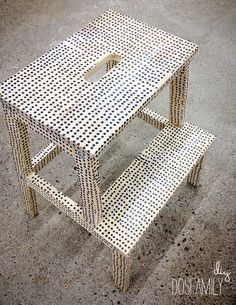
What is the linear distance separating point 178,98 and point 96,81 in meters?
0.56

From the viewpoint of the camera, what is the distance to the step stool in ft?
6.15

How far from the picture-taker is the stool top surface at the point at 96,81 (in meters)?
1.86

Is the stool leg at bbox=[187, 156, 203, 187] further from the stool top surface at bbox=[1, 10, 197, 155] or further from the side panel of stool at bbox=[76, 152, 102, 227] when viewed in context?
the side panel of stool at bbox=[76, 152, 102, 227]

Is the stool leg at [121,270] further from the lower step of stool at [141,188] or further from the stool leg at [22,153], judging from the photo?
the stool leg at [22,153]

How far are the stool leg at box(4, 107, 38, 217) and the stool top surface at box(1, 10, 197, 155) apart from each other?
159 millimetres

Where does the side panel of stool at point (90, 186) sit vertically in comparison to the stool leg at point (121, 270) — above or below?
above

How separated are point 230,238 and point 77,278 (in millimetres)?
896

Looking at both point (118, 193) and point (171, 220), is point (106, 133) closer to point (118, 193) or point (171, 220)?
point (118, 193)

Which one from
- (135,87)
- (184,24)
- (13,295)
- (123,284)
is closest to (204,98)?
(184,24)

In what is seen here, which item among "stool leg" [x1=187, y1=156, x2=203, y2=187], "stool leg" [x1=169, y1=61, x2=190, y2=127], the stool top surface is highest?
the stool top surface

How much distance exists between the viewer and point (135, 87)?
2021 millimetres

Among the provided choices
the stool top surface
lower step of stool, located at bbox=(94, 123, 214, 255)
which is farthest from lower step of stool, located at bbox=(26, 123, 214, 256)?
the stool top surface

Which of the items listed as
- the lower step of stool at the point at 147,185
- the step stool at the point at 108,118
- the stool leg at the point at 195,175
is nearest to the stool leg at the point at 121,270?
the step stool at the point at 108,118

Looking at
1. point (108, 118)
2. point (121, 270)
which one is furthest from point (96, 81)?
point (121, 270)
